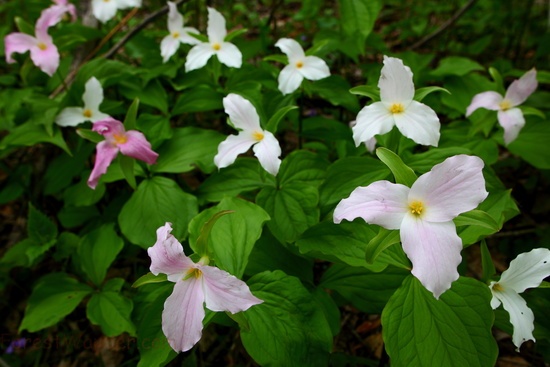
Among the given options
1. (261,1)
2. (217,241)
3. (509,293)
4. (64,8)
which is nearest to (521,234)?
(509,293)

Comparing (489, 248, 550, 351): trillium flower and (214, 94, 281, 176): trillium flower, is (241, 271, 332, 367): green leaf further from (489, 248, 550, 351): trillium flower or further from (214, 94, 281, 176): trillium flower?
(489, 248, 550, 351): trillium flower

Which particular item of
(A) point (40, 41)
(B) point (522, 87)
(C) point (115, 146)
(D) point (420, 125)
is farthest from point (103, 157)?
(B) point (522, 87)

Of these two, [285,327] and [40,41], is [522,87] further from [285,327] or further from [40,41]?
[40,41]

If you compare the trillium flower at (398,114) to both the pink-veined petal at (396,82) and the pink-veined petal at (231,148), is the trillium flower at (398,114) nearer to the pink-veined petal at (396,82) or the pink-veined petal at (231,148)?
the pink-veined petal at (396,82)

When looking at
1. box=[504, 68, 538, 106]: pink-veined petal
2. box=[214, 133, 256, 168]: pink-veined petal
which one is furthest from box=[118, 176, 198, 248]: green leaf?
box=[504, 68, 538, 106]: pink-veined petal

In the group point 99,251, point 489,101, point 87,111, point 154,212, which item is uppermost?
point 489,101

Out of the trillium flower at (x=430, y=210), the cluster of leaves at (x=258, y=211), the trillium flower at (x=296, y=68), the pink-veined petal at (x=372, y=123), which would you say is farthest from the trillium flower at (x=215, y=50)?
the trillium flower at (x=430, y=210)
